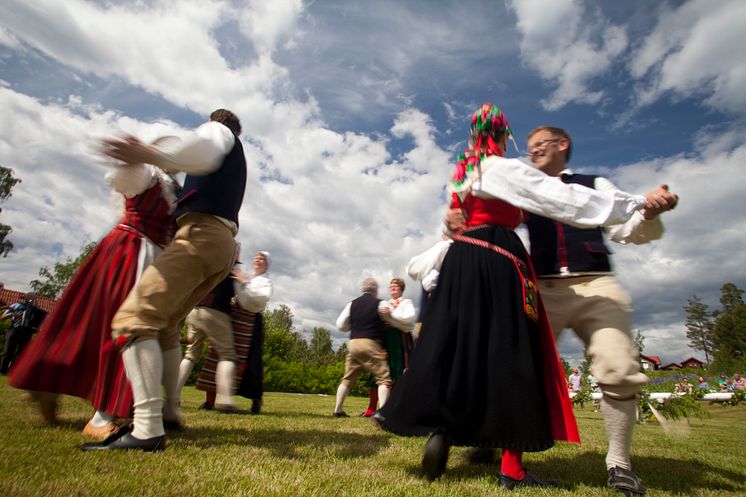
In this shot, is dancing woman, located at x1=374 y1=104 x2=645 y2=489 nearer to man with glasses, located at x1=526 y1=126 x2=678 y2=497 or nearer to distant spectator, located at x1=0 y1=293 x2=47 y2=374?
man with glasses, located at x1=526 y1=126 x2=678 y2=497

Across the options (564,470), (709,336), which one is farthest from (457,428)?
(709,336)

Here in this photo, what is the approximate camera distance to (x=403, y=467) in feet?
7.92

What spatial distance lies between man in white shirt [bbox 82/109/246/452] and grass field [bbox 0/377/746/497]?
27 cm

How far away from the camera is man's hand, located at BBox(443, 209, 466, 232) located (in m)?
2.58

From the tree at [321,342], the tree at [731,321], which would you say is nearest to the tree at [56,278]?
the tree at [321,342]

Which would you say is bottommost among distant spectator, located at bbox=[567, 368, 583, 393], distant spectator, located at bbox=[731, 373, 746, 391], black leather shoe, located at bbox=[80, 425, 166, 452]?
black leather shoe, located at bbox=[80, 425, 166, 452]

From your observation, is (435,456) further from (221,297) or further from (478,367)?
(221,297)

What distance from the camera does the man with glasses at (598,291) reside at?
226 cm

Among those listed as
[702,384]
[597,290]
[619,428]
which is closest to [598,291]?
[597,290]

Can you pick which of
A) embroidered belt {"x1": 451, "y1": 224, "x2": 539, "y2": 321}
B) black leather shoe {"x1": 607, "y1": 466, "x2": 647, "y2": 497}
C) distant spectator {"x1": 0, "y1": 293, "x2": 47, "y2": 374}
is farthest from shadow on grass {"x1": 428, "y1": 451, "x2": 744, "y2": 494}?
distant spectator {"x1": 0, "y1": 293, "x2": 47, "y2": 374}

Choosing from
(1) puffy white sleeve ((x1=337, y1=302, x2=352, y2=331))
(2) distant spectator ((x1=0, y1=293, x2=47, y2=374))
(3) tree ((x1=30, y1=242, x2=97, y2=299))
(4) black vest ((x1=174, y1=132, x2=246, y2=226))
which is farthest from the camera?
(3) tree ((x1=30, y1=242, x2=97, y2=299))

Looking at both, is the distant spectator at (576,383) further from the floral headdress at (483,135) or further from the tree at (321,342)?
the tree at (321,342)

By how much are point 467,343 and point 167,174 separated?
242cm

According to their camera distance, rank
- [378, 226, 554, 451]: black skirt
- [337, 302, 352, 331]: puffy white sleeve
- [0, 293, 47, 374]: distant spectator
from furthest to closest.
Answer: [0, 293, 47, 374]: distant spectator → [337, 302, 352, 331]: puffy white sleeve → [378, 226, 554, 451]: black skirt
